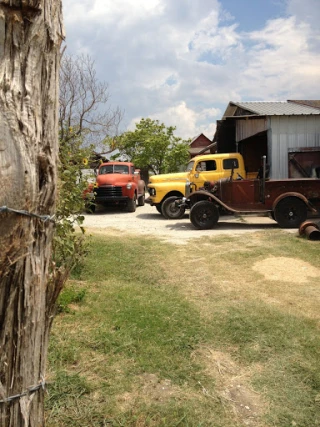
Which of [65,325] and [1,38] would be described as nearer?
[1,38]

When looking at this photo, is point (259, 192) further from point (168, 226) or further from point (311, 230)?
point (168, 226)

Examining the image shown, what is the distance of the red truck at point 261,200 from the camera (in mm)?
9781

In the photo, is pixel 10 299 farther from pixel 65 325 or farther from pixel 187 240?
pixel 187 240

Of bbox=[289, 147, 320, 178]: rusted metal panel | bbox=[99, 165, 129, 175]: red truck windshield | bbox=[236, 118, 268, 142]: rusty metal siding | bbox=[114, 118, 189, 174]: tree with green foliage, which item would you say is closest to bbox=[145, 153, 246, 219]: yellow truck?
bbox=[236, 118, 268, 142]: rusty metal siding

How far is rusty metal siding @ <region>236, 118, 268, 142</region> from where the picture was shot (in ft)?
38.0

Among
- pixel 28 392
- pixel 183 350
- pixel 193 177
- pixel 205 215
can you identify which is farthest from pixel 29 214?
pixel 193 177

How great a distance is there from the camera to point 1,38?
1.45m

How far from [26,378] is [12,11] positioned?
1.56 metres

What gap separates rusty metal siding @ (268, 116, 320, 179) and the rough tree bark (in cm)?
1019

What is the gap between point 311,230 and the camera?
8039 mm

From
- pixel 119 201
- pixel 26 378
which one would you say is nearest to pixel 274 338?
pixel 26 378

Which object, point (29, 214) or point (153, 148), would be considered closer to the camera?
point (29, 214)

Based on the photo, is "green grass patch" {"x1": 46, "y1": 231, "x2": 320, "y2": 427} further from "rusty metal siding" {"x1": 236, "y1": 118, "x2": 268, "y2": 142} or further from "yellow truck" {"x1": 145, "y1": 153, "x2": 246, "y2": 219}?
"rusty metal siding" {"x1": 236, "y1": 118, "x2": 268, "y2": 142}

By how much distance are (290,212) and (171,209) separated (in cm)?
369
